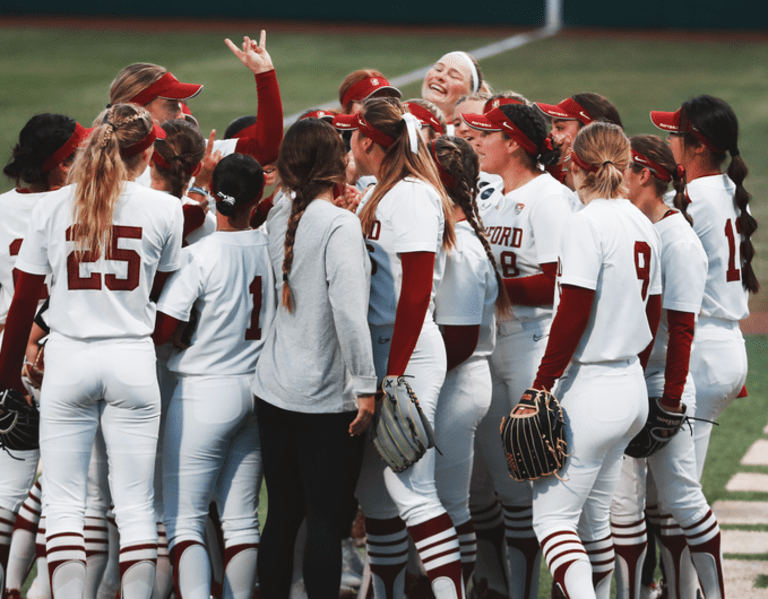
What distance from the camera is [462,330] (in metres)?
3.37

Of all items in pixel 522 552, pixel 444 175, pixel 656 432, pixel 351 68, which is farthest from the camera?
pixel 351 68

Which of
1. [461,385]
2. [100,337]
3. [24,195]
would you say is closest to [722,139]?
[461,385]

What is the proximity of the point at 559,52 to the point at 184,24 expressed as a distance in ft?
26.4

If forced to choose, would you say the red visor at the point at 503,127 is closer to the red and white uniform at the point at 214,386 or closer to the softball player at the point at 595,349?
the softball player at the point at 595,349

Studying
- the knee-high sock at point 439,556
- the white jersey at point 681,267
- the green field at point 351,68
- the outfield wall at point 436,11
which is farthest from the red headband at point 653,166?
the outfield wall at point 436,11

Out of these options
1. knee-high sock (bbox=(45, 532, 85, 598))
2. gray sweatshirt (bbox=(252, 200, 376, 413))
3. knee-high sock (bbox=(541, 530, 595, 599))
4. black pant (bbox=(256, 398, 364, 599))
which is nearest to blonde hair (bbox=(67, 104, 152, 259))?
gray sweatshirt (bbox=(252, 200, 376, 413))

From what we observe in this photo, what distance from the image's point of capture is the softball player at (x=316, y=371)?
3.03 metres

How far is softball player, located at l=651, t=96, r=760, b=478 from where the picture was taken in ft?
12.3

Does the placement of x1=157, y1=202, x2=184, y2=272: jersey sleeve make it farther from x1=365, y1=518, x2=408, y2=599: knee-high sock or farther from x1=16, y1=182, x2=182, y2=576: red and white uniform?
x1=365, y1=518, x2=408, y2=599: knee-high sock

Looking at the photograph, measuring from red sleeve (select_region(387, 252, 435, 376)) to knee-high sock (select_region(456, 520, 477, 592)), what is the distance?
70 cm

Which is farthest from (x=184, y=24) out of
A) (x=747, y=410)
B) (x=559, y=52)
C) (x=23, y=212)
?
(x=23, y=212)

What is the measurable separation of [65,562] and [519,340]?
1688mm

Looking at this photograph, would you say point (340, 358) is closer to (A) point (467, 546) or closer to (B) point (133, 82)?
(A) point (467, 546)

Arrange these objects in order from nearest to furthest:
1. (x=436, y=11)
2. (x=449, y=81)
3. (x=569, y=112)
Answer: (x=569, y=112) → (x=449, y=81) → (x=436, y=11)
